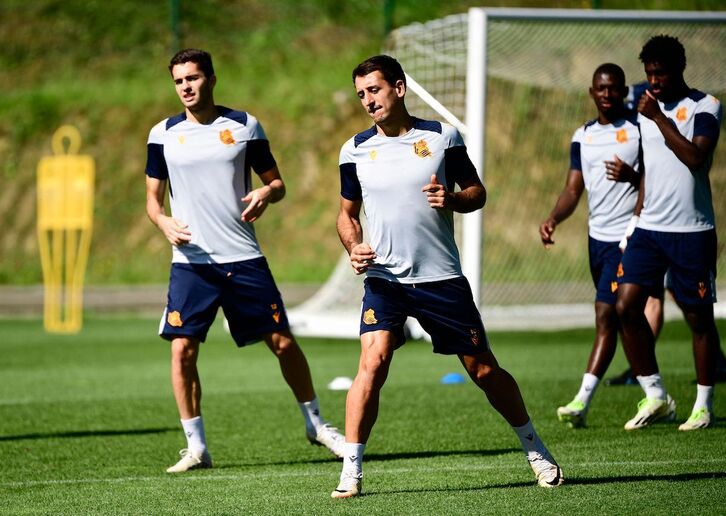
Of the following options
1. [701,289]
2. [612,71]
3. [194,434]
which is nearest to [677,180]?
[701,289]

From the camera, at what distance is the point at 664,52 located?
750 cm

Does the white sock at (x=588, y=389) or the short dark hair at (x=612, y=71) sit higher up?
the short dark hair at (x=612, y=71)

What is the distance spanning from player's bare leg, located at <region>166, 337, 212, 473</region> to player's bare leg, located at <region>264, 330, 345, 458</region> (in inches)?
18.8

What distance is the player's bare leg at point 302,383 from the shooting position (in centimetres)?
745

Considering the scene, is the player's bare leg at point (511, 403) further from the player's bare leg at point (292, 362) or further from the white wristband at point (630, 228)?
the white wristband at point (630, 228)

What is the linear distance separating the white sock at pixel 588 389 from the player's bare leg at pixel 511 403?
2.17m

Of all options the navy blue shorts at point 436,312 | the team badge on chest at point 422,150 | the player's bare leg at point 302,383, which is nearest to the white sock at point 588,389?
the player's bare leg at point 302,383

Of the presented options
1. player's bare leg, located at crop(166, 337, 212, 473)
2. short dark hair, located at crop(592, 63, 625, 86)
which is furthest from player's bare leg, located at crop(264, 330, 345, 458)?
short dark hair, located at crop(592, 63, 625, 86)

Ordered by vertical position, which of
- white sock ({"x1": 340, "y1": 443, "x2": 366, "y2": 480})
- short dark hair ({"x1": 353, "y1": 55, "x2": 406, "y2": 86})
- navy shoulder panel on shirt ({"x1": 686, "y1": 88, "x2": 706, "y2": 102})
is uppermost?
short dark hair ({"x1": 353, "y1": 55, "x2": 406, "y2": 86})

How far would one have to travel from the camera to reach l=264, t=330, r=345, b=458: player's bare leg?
745 centimetres

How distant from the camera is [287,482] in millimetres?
6539

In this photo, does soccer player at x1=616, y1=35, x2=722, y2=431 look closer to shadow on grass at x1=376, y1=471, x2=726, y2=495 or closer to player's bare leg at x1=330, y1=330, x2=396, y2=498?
shadow on grass at x1=376, y1=471, x2=726, y2=495

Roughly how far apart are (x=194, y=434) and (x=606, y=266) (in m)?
3.21

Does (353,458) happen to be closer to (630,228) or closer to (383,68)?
(383,68)
